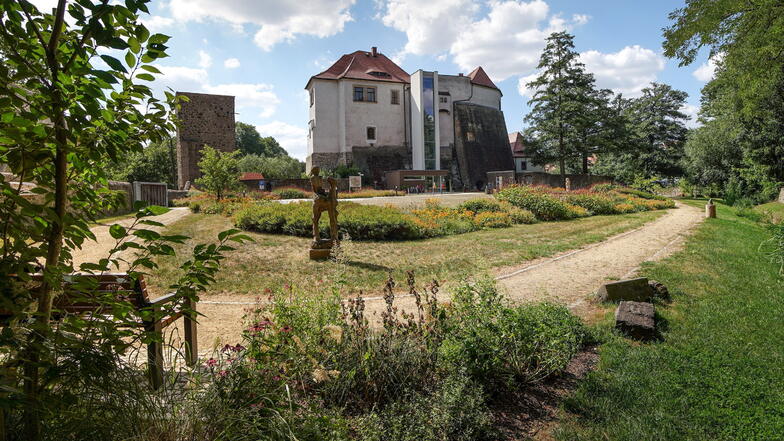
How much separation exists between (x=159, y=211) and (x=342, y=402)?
2206 millimetres

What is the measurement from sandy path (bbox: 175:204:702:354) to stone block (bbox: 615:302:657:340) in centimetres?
58

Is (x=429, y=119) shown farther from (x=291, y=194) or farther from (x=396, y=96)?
(x=291, y=194)

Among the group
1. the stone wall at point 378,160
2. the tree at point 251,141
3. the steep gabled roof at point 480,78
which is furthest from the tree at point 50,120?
the tree at point 251,141

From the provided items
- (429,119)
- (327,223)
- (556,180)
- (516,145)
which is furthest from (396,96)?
(327,223)

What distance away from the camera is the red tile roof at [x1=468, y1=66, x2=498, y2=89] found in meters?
47.7

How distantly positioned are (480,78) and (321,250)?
144ft

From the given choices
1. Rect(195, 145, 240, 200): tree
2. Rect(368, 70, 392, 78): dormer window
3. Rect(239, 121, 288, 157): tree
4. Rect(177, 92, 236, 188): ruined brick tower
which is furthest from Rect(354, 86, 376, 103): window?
Rect(239, 121, 288, 157): tree

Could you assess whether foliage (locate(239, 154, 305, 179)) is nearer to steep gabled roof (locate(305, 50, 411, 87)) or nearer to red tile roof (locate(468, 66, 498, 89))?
steep gabled roof (locate(305, 50, 411, 87))

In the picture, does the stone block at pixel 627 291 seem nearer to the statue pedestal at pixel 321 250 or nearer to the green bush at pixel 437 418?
the green bush at pixel 437 418

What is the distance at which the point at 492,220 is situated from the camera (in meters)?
15.8

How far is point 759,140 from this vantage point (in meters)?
26.9

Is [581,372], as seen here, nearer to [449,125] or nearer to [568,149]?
[568,149]

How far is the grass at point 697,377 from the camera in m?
3.30

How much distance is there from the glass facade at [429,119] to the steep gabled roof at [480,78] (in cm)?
862
